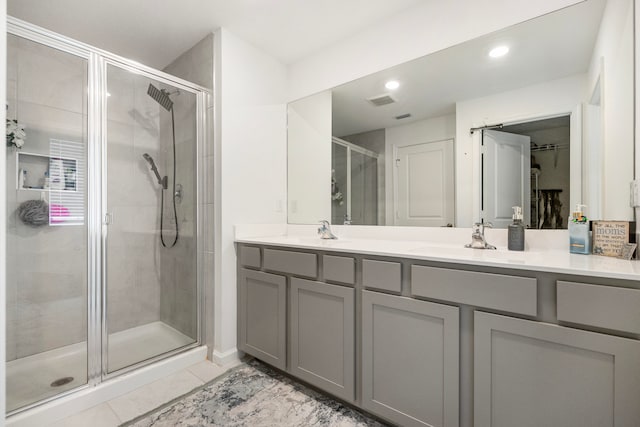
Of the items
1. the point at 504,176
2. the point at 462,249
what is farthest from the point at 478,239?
the point at 504,176

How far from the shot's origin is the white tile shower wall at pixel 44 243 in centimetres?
165

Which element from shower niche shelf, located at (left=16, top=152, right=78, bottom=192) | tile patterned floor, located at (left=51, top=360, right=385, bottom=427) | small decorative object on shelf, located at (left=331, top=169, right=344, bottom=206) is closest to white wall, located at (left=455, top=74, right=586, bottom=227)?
small decorative object on shelf, located at (left=331, top=169, right=344, bottom=206)

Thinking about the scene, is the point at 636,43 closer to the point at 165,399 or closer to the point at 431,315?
the point at 431,315

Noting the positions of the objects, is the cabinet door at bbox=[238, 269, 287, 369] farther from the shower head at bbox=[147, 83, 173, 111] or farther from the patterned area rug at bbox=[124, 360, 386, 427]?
the shower head at bbox=[147, 83, 173, 111]

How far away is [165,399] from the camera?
1619mm

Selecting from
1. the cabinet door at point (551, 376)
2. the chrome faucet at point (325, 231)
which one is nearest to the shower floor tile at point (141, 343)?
the chrome faucet at point (325, 231)

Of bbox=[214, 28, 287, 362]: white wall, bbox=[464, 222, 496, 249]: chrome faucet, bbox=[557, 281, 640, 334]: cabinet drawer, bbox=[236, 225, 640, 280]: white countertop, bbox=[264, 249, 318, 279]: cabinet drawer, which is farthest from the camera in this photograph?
bbox=[214, 28, 287, 362]: white wall

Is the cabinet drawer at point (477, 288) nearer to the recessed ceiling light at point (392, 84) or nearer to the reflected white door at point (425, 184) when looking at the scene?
the reflected white door at point (425, 184)

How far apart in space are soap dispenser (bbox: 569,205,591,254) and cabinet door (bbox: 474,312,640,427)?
47 cm

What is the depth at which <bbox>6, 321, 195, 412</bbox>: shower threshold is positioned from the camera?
1481 millimetres

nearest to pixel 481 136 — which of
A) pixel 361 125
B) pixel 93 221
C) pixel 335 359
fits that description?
pixel 361 125

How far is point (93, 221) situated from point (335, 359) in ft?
5.16

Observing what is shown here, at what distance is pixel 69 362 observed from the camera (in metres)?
1.68

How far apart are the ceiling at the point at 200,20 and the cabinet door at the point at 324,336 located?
67.9 inches
